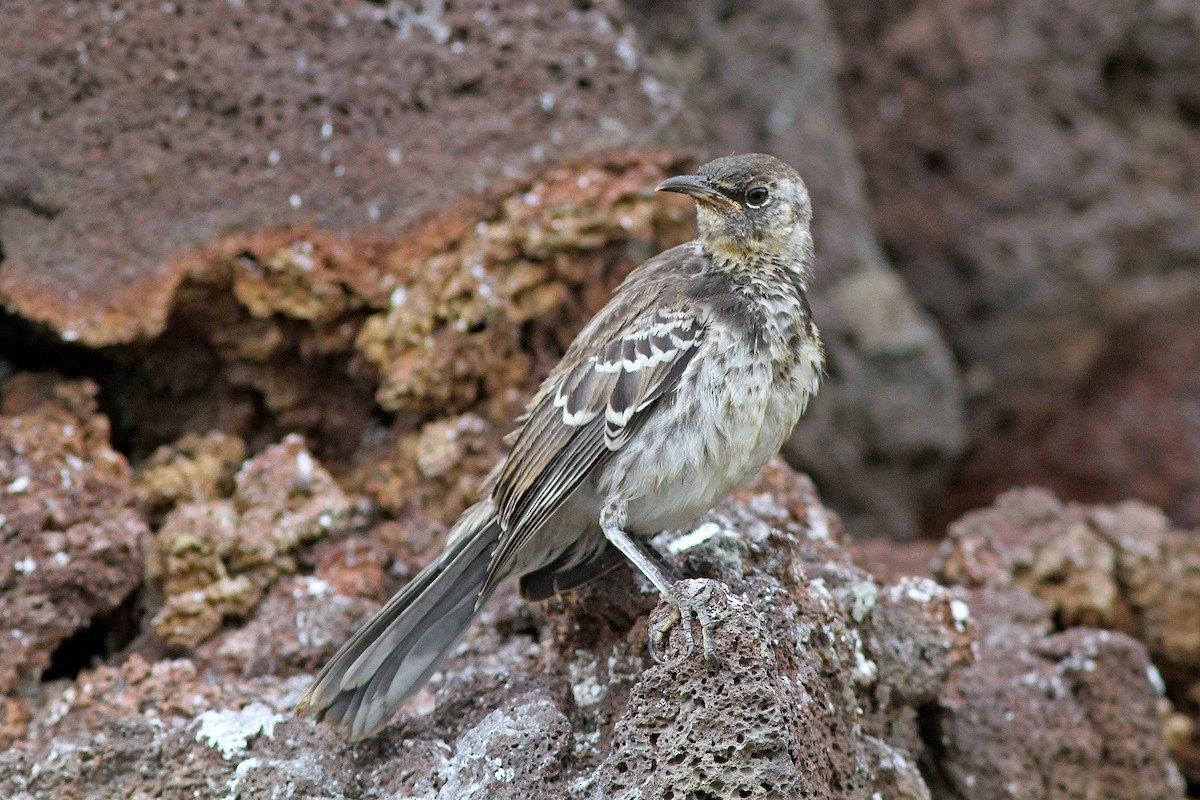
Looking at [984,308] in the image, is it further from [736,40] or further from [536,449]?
[536,449]

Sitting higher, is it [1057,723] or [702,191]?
[702,191]

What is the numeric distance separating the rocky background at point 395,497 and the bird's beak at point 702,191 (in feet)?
2.19

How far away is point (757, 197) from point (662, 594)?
1747 millimetres

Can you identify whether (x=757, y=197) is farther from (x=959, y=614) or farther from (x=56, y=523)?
(x=56, y=523)

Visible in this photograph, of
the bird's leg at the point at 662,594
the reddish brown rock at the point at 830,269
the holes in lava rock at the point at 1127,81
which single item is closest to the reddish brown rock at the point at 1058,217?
the holes in lava rock at the point at 1127,81

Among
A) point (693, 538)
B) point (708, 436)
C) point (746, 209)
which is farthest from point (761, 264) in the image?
point (693, 538)

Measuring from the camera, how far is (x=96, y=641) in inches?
190

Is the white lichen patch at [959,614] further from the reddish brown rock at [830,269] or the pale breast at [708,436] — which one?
the reddish brown rock at [830,269]

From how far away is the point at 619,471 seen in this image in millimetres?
4438

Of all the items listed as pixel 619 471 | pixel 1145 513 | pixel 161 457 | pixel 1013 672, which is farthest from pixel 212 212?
pixel 1145 513

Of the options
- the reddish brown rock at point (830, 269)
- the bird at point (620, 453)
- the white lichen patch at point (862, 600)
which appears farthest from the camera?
the reddish brown rock at point (830, 269)

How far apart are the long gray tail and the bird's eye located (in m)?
1.57

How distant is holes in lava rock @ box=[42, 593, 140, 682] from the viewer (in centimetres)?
473

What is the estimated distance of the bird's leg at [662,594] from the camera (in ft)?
12.1
